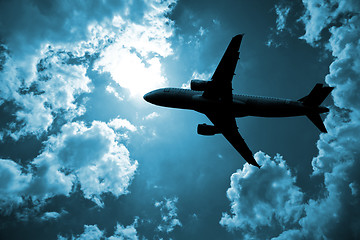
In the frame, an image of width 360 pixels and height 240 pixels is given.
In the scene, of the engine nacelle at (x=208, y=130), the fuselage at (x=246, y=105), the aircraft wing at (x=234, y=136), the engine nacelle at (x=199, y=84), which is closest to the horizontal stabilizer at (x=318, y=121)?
the fuselage at (x=246, y=105)

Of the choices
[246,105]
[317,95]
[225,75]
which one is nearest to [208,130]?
[246,105]

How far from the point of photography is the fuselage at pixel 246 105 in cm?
1991

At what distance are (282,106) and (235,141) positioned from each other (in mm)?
7215

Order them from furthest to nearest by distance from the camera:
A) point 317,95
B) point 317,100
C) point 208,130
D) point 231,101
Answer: point 208,130 < point 231,101 < point 317,100 < point 317,95

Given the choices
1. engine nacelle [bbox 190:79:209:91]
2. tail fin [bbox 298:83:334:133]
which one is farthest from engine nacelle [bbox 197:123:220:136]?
tail fin [bbox 298:83:334:133]

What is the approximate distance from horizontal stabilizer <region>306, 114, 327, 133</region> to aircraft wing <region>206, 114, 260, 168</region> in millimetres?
7739

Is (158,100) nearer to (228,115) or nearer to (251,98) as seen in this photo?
(228,115)

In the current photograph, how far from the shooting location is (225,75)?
744 inches

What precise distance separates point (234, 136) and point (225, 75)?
8.93 metres

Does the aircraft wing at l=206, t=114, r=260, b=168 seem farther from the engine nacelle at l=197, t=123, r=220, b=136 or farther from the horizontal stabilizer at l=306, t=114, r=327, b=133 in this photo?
the horizontal stabilizer at l=306, t=114, r=327, b=133

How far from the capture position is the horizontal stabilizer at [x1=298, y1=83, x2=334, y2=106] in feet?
63.8

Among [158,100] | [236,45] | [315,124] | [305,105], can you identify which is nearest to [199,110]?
[158,100]

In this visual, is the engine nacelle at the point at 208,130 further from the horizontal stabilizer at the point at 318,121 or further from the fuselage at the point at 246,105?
the horizontal stabilizer at the point at 318,121

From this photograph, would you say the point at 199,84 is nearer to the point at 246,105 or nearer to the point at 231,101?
the point at 231,101
